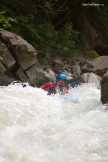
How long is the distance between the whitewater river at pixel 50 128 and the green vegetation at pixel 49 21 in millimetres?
3495

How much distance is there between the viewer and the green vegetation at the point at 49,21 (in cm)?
1257

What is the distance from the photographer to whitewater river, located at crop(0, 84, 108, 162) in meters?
5.20

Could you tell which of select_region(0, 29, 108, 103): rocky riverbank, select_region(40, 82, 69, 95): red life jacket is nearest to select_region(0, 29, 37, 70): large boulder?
select_region(0, 29, 108, 103): rocky riverbank

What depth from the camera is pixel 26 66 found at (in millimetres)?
11078

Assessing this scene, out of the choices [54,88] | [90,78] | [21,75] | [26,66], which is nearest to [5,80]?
[21,75]

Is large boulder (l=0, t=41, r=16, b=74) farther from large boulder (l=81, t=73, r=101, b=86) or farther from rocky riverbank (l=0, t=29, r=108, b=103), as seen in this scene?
large boulder (l=81, t=73, r=101, b=86)

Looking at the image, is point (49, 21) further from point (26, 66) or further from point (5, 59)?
point (5, 59)

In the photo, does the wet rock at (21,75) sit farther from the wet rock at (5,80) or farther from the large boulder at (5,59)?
the wet rock at (5,80)

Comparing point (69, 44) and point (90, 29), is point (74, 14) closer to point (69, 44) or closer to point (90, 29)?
point (90, 29)

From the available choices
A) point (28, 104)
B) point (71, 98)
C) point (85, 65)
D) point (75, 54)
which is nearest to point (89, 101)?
point (71, 98)

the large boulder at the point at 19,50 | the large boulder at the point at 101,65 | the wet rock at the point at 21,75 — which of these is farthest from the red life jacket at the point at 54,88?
the large boulder at the point at 101,65

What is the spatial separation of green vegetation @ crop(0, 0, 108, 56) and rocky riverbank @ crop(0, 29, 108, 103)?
53cm

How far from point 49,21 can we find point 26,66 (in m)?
4.36

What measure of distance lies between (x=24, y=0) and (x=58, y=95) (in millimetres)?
5339
